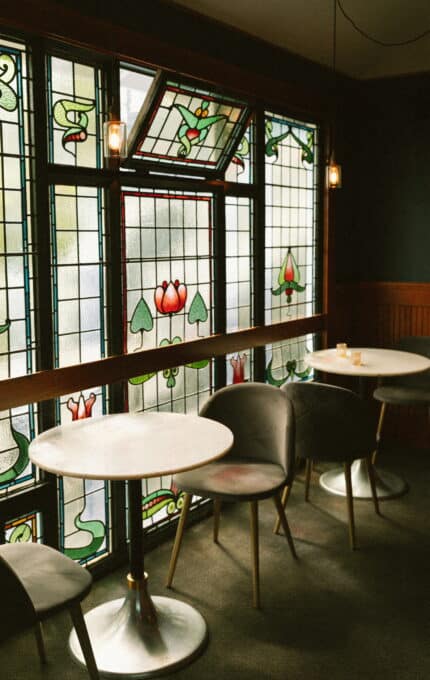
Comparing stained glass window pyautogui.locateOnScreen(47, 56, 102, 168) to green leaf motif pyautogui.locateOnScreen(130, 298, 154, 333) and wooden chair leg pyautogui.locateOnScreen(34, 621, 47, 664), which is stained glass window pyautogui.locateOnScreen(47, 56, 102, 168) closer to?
green leaf motif pyautogui.locateOnScreen(130, 298, 154, 333)

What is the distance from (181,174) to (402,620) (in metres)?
2.44

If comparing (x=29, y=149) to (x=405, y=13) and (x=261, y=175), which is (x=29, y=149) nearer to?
(x=261, y=175)

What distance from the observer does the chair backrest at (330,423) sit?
146 inches

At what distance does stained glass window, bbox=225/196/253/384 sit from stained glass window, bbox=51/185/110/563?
44.1 inches

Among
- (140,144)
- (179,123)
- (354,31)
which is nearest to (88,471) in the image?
(140,144)

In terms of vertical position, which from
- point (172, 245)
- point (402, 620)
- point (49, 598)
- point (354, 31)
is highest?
point (354, 31)

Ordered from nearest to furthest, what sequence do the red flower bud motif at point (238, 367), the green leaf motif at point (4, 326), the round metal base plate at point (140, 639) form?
the round metal base plate at point (140, 639) < the green leaf motif at point (4, 326) < the red flower bud motif at point (238, 367)

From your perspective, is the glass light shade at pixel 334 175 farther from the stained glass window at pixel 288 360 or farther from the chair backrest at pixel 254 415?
the chair backrest at pixel 254 415

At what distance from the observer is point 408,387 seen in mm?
5133

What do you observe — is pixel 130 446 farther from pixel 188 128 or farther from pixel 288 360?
pixel 288 360

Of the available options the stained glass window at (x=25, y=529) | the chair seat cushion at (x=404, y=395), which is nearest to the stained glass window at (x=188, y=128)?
the stained glass window at (x=25, y=529)

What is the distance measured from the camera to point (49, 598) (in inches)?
88.0

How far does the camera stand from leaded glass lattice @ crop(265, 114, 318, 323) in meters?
4.70

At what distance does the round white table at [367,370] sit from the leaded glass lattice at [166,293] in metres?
0.80
